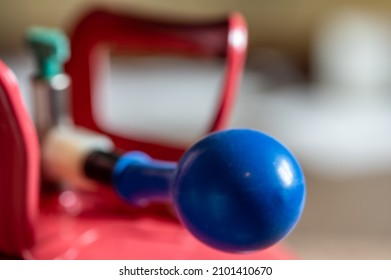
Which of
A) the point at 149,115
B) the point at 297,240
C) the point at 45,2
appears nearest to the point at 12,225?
the point at 297,240

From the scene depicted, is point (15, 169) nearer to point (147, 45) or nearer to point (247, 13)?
point (147, 45)

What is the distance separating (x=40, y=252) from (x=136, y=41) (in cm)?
15

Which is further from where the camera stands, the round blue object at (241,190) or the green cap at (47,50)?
the green cap at (47,50)

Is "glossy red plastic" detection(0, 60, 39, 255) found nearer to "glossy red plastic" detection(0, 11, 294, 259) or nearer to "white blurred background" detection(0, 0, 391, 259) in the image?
"glossy red plastic" detection(0, 11, 294, 259)

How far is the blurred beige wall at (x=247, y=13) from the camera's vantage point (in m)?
1.39

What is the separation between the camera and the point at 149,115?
116 centimetres

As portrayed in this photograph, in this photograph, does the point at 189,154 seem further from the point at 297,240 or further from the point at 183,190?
the point at 297,240

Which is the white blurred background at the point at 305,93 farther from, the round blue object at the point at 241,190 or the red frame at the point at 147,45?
the round blue object at the point at 241,190

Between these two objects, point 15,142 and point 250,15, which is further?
point 250,15

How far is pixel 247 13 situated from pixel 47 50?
1.14 metres

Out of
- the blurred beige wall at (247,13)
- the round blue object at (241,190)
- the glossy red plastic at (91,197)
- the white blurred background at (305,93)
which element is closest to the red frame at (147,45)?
the glossy red plastic at (91,197)

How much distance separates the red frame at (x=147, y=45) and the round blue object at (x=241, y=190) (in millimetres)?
104

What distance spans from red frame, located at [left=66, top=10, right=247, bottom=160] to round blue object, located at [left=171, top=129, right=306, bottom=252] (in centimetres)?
10

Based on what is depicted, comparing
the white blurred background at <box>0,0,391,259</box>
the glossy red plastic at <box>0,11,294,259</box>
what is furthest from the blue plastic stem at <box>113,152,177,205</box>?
the white blurred background at <box>0,0,391,259</box>
